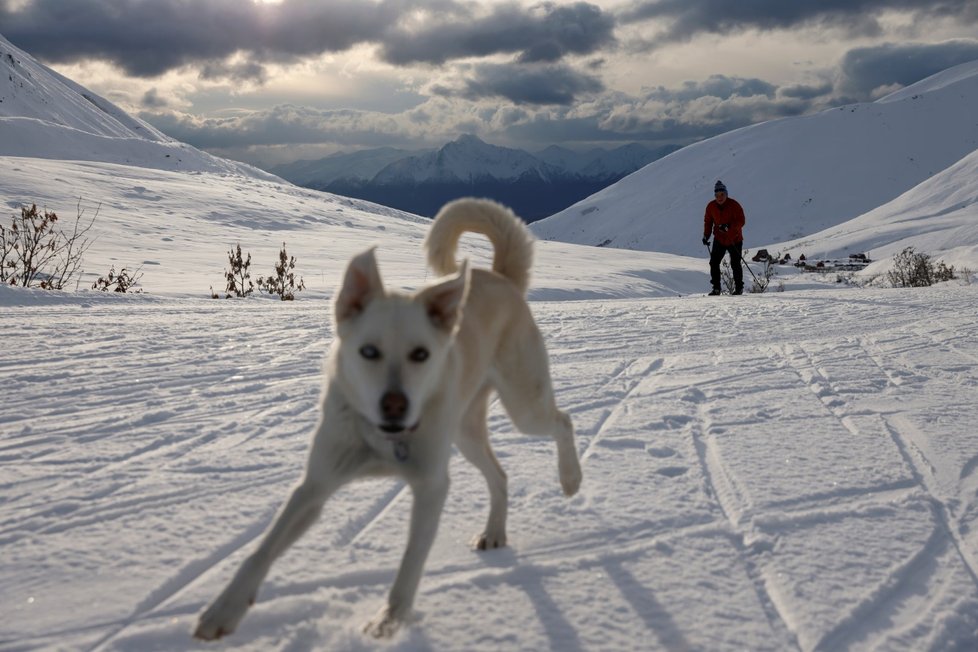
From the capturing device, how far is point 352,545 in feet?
10.5

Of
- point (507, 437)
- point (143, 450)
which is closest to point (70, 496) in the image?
point (143, 450)

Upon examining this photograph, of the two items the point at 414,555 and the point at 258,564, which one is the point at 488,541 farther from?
the point at 258,564

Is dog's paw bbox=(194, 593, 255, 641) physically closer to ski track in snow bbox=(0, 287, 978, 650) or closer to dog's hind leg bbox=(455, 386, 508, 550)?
ski track in snow bbox=(0, 287, 978, 650)

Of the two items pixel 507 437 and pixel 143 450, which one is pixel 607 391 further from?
pixel 143 450

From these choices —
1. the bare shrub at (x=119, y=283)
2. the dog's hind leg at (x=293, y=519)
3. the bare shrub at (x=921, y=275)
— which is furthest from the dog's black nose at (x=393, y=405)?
the bare shrub at (x=921, y=275)

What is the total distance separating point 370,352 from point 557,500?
5.62ft

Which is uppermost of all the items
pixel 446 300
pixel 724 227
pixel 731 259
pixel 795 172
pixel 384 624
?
pixel 795 172

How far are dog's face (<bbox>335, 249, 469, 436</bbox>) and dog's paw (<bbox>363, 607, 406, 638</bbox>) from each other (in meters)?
0.63

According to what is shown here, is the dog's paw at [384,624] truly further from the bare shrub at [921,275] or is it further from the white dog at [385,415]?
the bare shrub at [921,275]

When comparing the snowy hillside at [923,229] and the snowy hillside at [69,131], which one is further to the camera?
the snowy hillside at [69,131]

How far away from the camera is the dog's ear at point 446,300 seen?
2571 mm

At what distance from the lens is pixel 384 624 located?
2498 millimetres

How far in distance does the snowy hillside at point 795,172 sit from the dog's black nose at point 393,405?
6618cm

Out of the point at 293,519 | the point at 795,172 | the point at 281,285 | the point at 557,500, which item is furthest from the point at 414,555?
the point at 795,172
